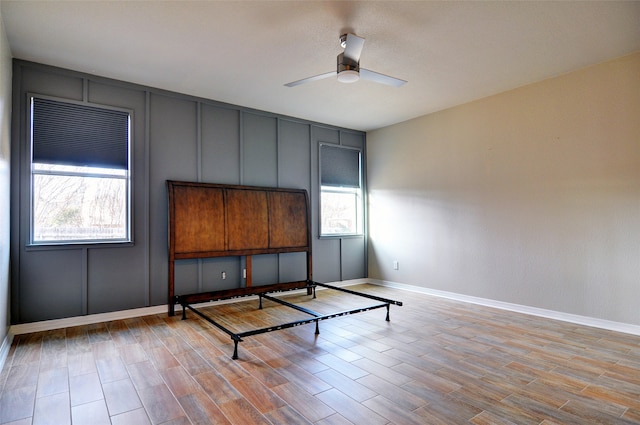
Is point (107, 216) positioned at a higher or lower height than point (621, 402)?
higher

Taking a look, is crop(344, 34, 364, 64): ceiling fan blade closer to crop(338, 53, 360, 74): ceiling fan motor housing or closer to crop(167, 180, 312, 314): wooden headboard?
crop(338, 53, 360, 74): ceiling fan motor housing

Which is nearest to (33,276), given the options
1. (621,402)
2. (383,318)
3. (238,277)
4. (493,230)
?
(238,277)

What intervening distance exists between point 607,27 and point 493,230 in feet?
8.38

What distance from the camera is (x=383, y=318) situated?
421 cm

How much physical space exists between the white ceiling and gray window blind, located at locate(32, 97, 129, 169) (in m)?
0.48

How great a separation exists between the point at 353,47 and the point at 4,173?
11.0 feet

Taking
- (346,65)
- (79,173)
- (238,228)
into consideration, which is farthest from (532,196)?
(79,173)

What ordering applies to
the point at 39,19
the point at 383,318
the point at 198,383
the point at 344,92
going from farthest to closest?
1. the point at 344,92
2. the point at 383,318
3. the point at 39,19
4. the point at 198,383

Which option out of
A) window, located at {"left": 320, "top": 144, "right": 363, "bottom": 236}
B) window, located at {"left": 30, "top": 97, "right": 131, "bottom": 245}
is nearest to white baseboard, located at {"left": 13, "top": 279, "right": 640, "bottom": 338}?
window, located at {"left": 30, "top": 97, "right": 131, "bottom": 245}

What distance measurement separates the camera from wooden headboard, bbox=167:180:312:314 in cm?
449

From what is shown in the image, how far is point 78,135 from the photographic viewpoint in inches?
159

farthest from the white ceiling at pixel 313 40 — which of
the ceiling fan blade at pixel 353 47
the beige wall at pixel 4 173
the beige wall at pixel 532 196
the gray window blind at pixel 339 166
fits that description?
the gray window blind at pixel 339 166

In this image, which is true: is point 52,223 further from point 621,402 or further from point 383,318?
point 621,402

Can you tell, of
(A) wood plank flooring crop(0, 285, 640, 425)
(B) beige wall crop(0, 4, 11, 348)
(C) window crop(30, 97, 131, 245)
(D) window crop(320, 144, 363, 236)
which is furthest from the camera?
(D) window crop(320, 144, 363, 236)
